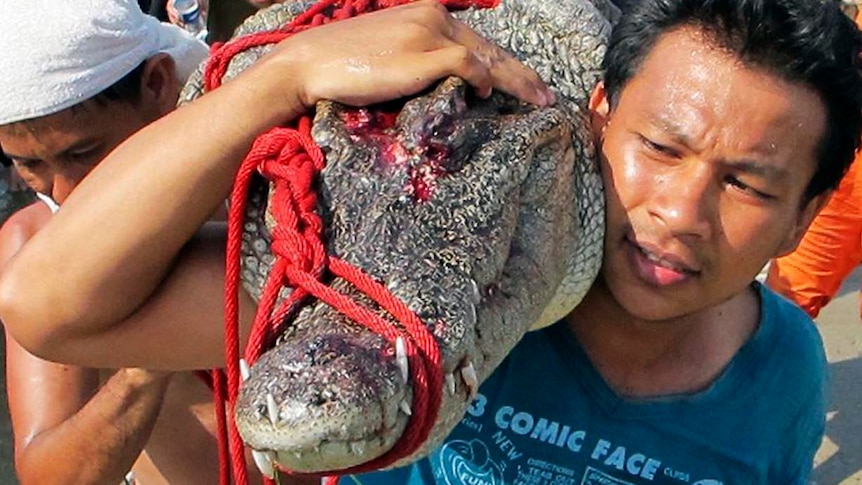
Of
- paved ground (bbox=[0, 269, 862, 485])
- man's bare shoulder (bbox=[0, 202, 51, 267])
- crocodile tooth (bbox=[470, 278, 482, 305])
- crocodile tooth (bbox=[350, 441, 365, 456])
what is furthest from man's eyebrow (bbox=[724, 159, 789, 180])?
paved ground (bbox=[0, 269, 862, 485])

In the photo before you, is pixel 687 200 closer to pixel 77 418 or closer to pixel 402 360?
pixel 402 360

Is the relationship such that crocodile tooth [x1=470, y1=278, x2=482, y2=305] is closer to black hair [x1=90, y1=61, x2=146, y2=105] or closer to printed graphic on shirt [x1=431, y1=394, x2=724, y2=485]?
printed graphic on shirt [x1=431, y1=394, x2=724, y2=485]

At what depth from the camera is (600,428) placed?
157 cm

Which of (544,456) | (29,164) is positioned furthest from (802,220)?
(29,164)

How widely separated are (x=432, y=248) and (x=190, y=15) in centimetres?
222

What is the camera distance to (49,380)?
81.9 inches

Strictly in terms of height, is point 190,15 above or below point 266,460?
below

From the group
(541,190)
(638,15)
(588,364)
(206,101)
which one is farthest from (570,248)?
(206,101)

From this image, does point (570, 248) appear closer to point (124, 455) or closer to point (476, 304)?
point (476, 304)

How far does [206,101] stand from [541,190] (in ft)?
1.32

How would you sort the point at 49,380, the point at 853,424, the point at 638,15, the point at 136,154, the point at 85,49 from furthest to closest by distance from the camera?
the point at 853,424, the point at 49,380, the point at 85,49, the point at 638,15, the point at 136,154

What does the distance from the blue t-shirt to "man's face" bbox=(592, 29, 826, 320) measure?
14 centimetres

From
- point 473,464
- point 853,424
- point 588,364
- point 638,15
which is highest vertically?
point 638,15

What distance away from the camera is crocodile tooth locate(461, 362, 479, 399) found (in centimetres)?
120
